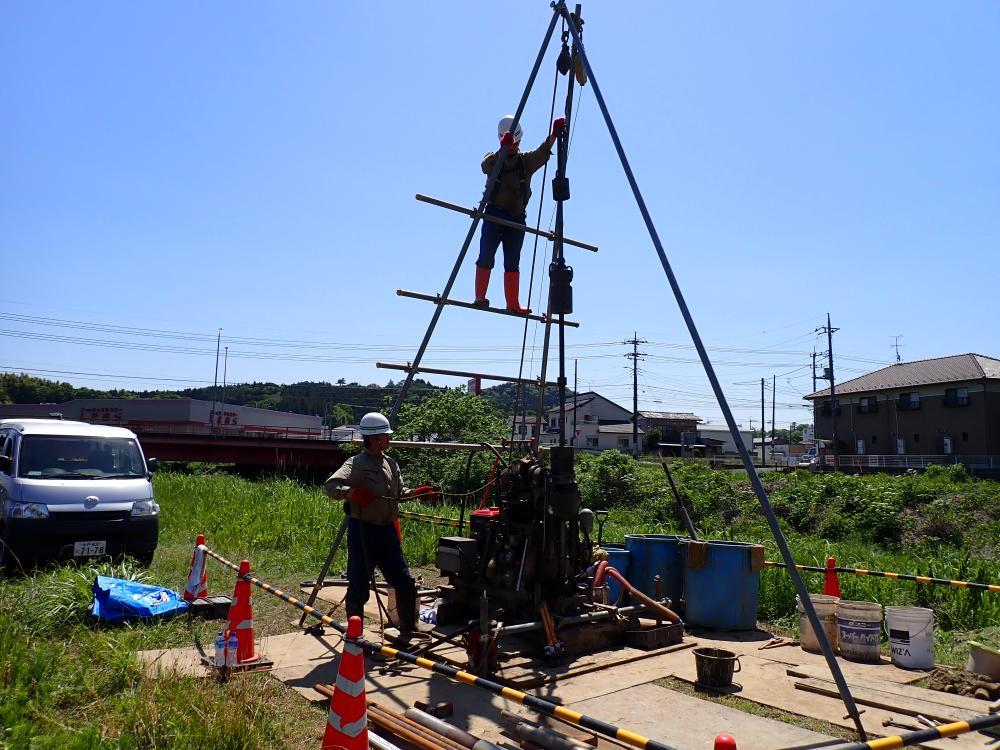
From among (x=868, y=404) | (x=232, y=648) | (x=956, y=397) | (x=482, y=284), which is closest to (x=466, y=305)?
(x=482, y=284)

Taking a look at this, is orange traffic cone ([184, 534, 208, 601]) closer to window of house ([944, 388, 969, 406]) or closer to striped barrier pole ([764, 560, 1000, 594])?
striped barrier pole ([764, 560, 1000, 594])

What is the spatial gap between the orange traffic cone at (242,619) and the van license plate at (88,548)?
4279mm

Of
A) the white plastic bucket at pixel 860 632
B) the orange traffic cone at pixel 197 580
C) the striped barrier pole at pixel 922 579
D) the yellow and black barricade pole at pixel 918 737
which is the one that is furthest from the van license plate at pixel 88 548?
the yellow and black barricade pole at pixel 918 737

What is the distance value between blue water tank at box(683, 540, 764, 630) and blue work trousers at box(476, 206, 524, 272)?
355 cm


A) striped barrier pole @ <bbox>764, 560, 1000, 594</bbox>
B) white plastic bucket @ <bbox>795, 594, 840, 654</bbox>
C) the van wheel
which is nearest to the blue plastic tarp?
the van wheel

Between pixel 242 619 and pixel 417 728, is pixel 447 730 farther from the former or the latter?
pixel 242 619

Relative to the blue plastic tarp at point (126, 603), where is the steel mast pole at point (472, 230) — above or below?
above

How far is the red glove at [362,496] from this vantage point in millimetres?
6406

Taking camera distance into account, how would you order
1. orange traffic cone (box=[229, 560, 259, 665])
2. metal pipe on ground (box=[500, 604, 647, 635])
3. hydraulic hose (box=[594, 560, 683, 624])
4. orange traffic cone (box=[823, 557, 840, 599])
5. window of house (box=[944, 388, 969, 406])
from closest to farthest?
1. orange traffic cone (box=[229, 560, 259, 665])
2. metal pipe on ground (box=[500, 604, 647, 635])
3. hydraulic hose (box=[594, 560, 683, 624])
4. orange traffic cone (box=[823, 557, 840, 599])
5. window of house (box=[944, 388, 969, 406])

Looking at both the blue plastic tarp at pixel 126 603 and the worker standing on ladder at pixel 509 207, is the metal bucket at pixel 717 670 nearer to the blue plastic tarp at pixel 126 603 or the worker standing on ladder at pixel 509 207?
the worker standing on ladder at pixel 509 207

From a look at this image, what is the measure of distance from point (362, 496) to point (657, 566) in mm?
3723

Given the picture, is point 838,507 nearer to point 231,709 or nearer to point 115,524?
point 115,524

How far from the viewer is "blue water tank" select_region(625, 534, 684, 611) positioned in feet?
27.2

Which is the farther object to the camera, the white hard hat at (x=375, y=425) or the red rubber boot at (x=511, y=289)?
the red rubber boot at (x=511, y=289)
